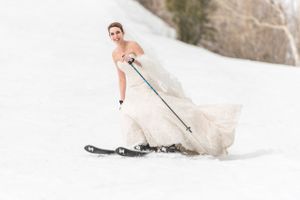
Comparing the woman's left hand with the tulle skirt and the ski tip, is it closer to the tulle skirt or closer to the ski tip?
the tulle skirt

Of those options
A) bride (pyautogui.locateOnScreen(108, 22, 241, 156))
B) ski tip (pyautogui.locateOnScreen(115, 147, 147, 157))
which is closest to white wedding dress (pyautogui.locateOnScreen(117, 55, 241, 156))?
bride (pyautogui.locateOnScreen(108, 22, 241, 156))

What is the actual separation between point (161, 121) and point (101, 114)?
4.52m

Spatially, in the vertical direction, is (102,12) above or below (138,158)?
above

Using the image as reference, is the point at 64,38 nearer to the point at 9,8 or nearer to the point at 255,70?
the point at 9,8

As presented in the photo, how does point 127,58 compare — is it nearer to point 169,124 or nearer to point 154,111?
point 154,111

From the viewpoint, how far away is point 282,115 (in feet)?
40.8

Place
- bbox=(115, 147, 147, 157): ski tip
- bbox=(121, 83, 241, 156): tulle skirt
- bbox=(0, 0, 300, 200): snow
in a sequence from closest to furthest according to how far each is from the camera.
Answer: bbox=(0, 0, 300, 200): snow → bbox=(115, 147, 147, 157): ski tip → bbox=(121, 83, 241, 156): tulle skirt

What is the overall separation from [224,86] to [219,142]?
864 cm

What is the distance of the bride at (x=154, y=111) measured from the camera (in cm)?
683

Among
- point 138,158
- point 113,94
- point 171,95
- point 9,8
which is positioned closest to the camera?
point 138,158

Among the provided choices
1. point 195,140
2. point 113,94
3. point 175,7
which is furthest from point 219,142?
point 175,7

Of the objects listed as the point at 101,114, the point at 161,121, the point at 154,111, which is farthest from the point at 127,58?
the point at 101,114

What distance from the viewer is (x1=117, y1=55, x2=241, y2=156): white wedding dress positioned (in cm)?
685

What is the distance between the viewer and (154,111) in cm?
684
